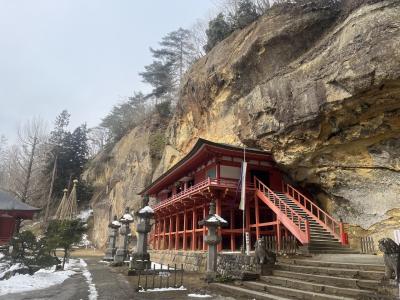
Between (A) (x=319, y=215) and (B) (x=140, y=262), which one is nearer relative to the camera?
(B) (x=140, y=262)

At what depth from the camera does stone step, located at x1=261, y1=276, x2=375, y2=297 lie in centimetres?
815

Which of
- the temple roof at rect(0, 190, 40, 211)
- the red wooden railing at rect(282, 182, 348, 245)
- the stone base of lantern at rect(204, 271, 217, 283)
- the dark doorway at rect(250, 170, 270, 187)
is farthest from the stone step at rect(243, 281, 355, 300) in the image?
the temple roof at rect(0, 190, 40, 211)

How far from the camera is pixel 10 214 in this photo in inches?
1193

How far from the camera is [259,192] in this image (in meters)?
19.5

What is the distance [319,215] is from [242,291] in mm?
11026

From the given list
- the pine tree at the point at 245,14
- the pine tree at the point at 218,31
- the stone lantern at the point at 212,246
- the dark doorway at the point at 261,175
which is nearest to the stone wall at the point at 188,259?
the stone lantern at the point at 212,246

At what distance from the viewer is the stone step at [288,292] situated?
26.9 feet

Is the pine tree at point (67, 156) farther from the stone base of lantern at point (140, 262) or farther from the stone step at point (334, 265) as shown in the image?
the stone step at point (334, 265)

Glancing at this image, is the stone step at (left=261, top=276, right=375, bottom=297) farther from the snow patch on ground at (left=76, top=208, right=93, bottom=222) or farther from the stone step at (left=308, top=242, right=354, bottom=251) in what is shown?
the snow patch on ground at (left=76, top=208, right=93, bottom=222)

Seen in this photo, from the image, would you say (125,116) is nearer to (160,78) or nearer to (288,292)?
(160,78)

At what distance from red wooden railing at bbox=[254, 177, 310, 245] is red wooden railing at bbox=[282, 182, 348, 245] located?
3.89ft

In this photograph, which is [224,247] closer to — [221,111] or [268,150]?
[268,150]

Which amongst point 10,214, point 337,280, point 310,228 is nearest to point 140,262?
point 310,228

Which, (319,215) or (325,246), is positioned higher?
(319,215)
